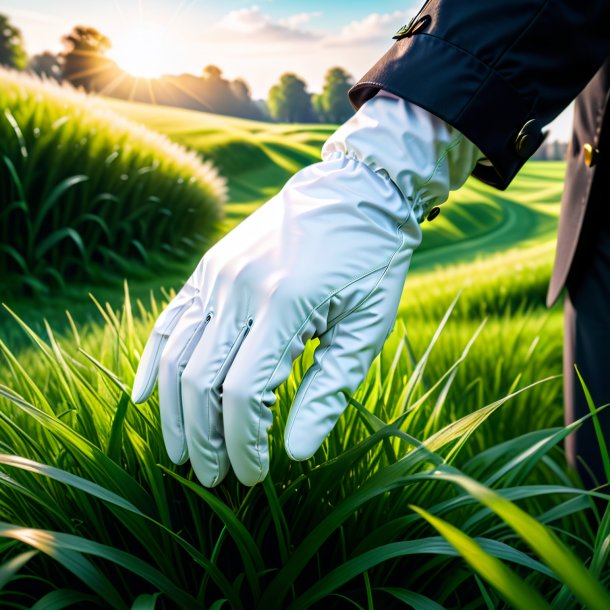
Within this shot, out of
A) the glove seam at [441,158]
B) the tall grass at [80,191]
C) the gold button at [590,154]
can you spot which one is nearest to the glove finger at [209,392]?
the glove seam at [441,158]

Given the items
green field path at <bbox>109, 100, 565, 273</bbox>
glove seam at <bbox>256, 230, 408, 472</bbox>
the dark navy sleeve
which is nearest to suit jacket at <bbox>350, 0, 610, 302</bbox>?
the dark navy sleeve

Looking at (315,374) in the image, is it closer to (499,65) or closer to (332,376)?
(332,376)

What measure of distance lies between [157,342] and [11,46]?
1961cm

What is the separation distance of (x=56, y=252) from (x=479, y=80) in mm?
2960

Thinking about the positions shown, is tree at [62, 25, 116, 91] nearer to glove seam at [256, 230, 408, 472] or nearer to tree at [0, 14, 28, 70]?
tree at [0, 14, 28, 70]

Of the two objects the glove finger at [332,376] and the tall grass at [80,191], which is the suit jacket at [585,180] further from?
the tall grass at [80,191]

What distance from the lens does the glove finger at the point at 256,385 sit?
0.67m

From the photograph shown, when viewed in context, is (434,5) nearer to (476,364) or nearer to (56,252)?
(476,364)

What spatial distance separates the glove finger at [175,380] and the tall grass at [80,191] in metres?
2.49

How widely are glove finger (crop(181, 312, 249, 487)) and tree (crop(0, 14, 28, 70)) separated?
54.9ft

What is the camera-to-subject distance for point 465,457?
1312 millimetres

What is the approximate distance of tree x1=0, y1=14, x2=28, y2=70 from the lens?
622 inches

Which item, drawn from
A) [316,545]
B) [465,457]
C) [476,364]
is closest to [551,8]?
[316,545]

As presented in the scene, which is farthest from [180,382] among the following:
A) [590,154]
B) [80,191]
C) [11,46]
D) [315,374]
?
[11,46]
